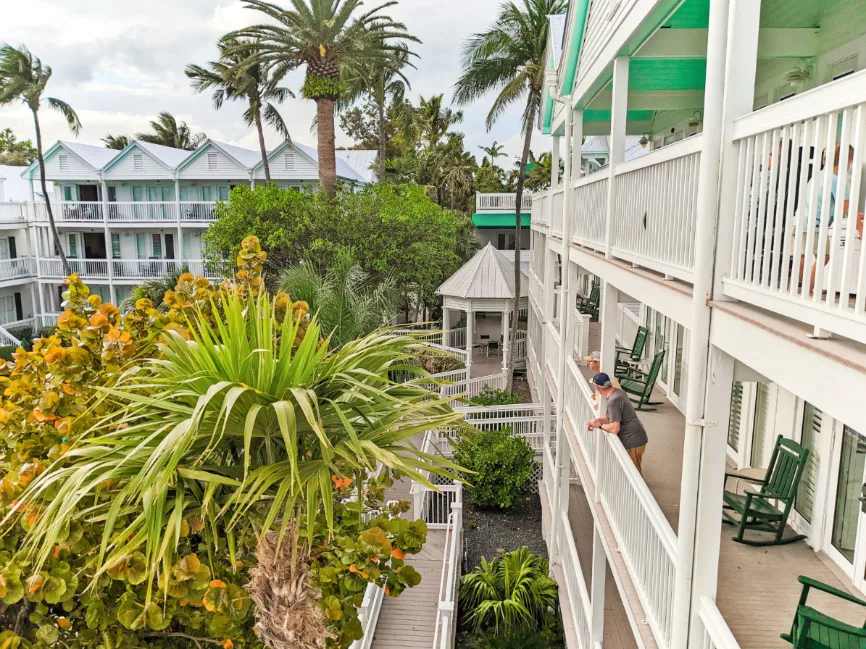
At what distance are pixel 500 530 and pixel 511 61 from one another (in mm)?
16089

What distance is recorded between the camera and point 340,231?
2228cm

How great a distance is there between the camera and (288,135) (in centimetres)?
3472

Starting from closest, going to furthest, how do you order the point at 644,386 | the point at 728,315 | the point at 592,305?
the point at 728,315
the point at 644,386
the point at 592,305

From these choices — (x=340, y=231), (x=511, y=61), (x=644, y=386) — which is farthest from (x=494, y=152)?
(x=644, y=386)

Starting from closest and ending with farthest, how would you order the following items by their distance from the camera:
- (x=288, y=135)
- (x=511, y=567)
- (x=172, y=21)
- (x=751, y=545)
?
(x=751, y=545) < (x=511, y=567) < (x=288, y=135) < (x=172, y=21)

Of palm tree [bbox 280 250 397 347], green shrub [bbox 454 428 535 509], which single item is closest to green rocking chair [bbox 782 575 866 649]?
palm tree [bbox 280 250 397 347]

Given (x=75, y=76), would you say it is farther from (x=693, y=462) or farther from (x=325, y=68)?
(x=693, y=462)

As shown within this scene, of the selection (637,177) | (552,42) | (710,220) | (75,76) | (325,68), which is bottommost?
(710,220)

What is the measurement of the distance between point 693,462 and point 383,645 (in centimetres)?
770

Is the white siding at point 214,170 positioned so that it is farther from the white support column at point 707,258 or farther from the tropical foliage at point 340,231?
the white support column at point 707,258

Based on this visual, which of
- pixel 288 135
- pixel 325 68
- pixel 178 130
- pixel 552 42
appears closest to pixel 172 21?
pixel 178 130

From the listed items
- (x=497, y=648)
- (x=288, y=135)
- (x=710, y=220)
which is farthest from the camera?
(x=288, y=135)

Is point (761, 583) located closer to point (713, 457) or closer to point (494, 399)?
point (713, 457)

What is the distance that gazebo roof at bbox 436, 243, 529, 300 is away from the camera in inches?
895
